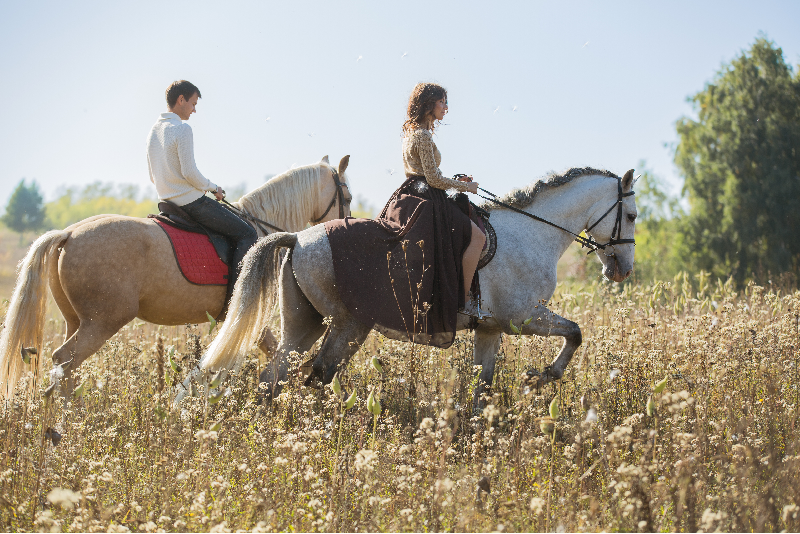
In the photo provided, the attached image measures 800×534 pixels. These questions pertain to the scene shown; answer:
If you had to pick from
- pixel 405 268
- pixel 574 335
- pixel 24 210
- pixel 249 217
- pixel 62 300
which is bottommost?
pixel 62 300

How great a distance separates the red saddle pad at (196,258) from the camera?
5.58 m

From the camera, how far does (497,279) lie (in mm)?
5148

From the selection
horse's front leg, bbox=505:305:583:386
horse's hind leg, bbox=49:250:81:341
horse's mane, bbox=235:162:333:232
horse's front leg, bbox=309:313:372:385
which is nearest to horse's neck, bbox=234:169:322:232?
horse's mane, bbox=235:162:333:232

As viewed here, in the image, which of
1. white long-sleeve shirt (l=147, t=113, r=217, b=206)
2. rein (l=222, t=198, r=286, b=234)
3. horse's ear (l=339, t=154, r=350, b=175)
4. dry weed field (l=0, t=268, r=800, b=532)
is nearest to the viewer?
dry weed field (l=0, t=268, r=800, b=532)

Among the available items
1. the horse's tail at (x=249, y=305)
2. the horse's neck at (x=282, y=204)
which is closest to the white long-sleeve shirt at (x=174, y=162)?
the horse's neck at (x=282, y=204)

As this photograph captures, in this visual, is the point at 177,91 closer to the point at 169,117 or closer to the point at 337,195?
the point at 169,117

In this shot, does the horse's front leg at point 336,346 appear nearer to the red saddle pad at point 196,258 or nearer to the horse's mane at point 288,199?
the red saddle pad at point 196,258

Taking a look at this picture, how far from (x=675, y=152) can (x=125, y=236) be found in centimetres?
3633

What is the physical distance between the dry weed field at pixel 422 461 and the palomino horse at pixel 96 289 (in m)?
0.49

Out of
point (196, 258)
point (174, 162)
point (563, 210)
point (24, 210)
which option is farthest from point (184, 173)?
point (24, 210)

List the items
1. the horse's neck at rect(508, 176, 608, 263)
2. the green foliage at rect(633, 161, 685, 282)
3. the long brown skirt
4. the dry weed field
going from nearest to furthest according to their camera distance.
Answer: the dry weed field, the long brown skirt, the horse's neck at rect(508, 176, 608, 263), the green foliage at rect(633, 161, 685, 282)

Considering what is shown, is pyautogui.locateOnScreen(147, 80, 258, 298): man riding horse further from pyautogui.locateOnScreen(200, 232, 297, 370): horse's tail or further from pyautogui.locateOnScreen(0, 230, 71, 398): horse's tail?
pyautogui.locateOnScreen(200, 232, 297, 370): horse's tail

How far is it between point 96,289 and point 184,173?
1294mm

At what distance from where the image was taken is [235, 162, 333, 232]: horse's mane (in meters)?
6.51
